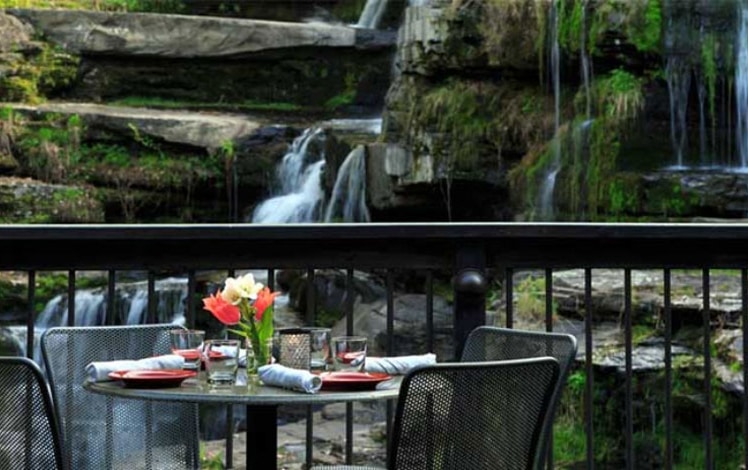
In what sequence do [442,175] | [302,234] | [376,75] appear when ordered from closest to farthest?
[302,234] < [442,175] < [376,75]

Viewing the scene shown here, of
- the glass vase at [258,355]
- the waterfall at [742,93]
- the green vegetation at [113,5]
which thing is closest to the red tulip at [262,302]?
the glass vase at [258,355]

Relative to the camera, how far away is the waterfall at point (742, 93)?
45.0 ft

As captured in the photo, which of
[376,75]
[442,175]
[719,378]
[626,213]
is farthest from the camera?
[376,75]

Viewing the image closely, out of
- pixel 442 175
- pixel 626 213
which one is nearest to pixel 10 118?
pixel 442 175

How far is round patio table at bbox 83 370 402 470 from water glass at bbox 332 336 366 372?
97mm

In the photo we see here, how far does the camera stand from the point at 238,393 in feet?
9.41

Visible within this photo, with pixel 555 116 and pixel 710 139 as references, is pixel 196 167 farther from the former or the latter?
pixel 710 139

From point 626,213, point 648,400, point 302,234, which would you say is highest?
point 302,234

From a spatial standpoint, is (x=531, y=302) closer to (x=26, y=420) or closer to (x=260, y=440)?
(x=260, y=440)

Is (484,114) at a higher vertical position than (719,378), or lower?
higher

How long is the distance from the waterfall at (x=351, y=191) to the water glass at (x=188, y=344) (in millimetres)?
11745

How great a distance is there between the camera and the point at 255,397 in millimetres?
2805

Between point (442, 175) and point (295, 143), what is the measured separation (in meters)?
4.17

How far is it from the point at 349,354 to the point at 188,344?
1.36 ft
